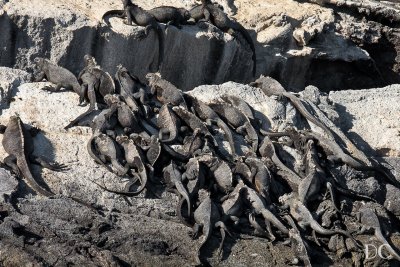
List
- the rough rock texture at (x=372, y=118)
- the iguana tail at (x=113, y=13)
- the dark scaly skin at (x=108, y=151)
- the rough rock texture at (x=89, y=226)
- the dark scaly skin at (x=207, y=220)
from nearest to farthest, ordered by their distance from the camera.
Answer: the rough rock texture at (x=89, y=226), the dark scaly skin at (x=207, y=220), the dark scaly skin at (x=108, y=151), the rough rock texture at (x=372, y=118), the iguana tail at (x=113, y=13)

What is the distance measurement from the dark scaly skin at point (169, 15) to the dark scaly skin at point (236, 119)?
109 inches

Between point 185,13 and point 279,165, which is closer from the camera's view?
point 279,165

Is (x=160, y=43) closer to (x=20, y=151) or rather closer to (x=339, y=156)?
(x=339, y=156)

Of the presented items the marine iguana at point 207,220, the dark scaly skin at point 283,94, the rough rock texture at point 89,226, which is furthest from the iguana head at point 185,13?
the marine iguana at point 207,220

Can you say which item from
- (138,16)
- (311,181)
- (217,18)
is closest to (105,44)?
(138,16)

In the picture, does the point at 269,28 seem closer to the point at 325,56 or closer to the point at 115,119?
the point at 325,56

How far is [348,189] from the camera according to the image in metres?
18.4

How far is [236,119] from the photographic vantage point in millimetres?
19328

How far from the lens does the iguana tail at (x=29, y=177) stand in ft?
55.3

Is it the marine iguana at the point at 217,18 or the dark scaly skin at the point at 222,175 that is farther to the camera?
the marine iguana at the point at 217,18

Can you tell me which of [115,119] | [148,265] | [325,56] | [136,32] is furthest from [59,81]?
[325,56]

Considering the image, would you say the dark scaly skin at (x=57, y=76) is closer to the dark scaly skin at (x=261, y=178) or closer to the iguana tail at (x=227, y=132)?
the iguana tail at (x=227, y=132)

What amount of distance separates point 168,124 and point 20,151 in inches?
95.1

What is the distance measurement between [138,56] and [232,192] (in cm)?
500
